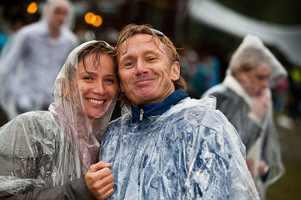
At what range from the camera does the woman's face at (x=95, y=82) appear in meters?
2.01

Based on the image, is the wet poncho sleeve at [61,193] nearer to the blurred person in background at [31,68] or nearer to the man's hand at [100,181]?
the man's hand at [100,181]

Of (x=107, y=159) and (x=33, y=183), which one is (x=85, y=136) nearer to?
(x=107, y=159)

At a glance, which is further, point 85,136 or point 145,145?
point 85,136

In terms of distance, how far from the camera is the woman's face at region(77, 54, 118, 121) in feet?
6.59

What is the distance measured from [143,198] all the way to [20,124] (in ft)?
2.43

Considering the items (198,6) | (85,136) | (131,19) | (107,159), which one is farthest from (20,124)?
(198,6)

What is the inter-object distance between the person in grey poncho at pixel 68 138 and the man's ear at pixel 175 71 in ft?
1.06

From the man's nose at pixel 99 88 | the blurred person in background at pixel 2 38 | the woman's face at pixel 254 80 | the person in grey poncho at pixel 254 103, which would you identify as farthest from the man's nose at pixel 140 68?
the blurred person in background at pixel 2 38

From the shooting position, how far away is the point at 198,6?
13164 mm

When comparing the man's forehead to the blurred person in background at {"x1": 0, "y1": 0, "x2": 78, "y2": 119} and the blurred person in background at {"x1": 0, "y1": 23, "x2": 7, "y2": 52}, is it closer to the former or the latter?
the blurred person in background at {"x1": 0, "y1": 0, "x2": 78, "y2": 119}

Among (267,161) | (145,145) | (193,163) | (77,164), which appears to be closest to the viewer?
(193,163)

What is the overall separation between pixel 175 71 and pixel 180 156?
531 mm

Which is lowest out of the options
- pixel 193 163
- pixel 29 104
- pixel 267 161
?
pixel 267 161

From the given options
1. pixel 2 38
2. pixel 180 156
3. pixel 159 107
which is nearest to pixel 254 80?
pixel 159 107
